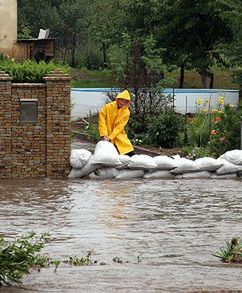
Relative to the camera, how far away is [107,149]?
20.0 m

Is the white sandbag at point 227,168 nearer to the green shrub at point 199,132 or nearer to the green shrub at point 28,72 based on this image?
the green shrub at point 28,72

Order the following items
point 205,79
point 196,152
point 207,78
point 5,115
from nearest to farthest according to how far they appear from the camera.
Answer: point 5,115, point 196,152, point 205,79, point 207,78

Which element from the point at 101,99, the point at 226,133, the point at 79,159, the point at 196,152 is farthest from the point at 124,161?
the point at 101,99

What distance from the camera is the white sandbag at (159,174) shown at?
1994 cm

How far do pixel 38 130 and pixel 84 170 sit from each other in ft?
3.36

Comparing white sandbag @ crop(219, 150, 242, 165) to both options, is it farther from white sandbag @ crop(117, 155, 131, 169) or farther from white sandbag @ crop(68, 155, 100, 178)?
white sandbag @ crop(68, 155, 100, 178)

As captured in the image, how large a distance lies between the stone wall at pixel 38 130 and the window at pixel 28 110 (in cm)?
4

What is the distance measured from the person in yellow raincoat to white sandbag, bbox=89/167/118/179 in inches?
42.9

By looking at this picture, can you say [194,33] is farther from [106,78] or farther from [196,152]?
[196,152]

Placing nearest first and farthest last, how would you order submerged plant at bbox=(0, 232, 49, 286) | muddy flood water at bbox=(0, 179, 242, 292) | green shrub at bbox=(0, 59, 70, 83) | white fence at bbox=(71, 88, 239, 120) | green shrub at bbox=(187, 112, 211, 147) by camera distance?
submerged plant at bbox=(0, 232, 49, 286), muddy flood water at bbox=(0, 179, 242, 292), green shrub at bbox=(0, 59, 70, 83), green shrub at bbox=(187, 112, 211, 147), white fence at bbox=(71, 88, 239, 120)

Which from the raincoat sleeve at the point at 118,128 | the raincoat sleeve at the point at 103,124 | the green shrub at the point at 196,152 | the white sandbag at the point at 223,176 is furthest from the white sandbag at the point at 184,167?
A: the green shrub at the point at 196,152

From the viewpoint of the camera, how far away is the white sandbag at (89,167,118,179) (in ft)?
65.4

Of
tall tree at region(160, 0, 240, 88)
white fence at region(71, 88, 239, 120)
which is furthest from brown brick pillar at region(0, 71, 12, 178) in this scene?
tall tree at region(160, 0, 240, 88)

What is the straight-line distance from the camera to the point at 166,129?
2662 cm
